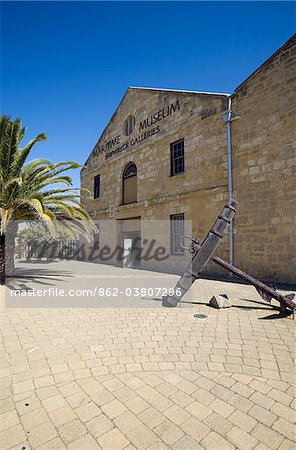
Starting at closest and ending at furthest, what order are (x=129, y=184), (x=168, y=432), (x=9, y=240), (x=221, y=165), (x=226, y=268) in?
1. (x=168, y=432)
2. (x=226, y=268)
3. (x=9, y=240)
4. (x=221, y=165)
5. (x=129, y=184)

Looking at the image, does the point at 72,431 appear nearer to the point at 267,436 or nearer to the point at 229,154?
the point at 267,436

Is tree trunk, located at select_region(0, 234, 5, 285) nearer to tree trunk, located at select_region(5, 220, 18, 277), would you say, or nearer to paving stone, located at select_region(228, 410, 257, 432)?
tree trunk, located at select_region(5, 220, 18, 277)

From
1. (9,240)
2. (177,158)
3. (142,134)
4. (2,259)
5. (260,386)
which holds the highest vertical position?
(142,134)

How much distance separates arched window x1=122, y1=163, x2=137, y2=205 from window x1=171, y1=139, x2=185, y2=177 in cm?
316

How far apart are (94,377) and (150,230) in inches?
408

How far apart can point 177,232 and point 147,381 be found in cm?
933

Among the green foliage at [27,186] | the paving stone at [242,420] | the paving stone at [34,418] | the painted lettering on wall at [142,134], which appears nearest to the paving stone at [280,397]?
the paving stone at [242,420]

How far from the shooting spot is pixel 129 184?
50.4ft

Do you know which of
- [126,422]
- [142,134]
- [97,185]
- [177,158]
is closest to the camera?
[126,422]

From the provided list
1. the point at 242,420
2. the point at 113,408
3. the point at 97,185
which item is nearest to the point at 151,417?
the point at 113,408

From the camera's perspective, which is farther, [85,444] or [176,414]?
[176,414]

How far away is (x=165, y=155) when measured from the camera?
12570mm

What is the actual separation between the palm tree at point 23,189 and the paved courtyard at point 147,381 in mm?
3722

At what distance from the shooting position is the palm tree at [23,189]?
7.61 m
